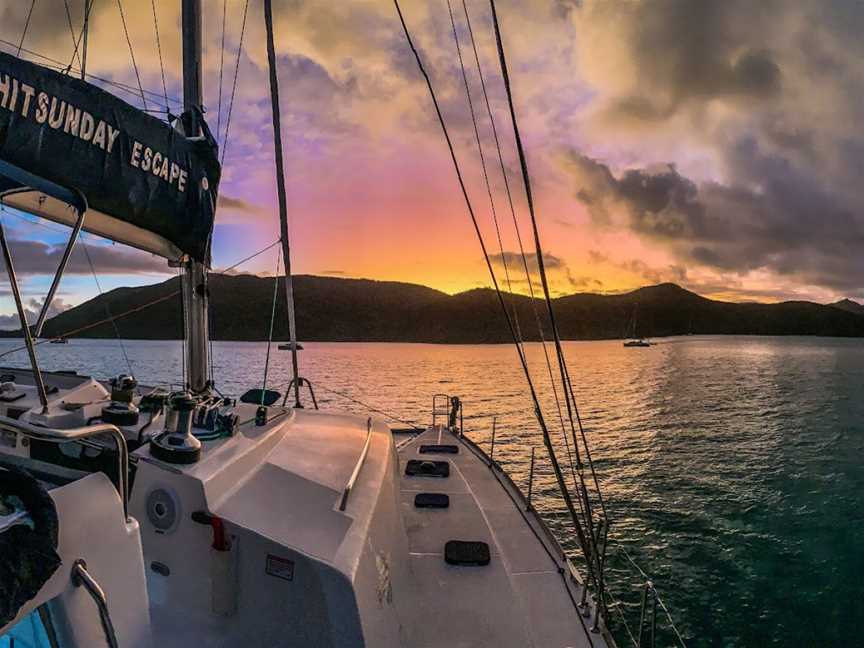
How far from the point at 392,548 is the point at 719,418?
150 ft

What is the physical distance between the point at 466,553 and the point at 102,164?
232 inches

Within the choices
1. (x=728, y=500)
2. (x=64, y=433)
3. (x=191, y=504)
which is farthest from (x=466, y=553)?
(x=728, y=500)

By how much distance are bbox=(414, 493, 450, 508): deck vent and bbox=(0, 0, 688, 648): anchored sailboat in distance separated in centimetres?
105

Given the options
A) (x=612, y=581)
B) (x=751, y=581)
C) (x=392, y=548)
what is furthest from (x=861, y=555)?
(x=392, y=548)

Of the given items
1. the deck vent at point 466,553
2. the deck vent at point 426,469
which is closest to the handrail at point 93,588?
the deck vent at point 466,553

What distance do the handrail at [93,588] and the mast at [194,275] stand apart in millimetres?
5420

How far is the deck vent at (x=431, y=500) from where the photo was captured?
29.2 ft

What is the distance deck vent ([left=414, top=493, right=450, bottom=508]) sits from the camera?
891 cm

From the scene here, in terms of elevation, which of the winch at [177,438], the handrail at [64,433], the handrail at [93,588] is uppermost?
the handrail at [64,433]

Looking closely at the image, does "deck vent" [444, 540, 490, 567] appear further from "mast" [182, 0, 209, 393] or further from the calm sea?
the calm sea

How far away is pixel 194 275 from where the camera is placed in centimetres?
784

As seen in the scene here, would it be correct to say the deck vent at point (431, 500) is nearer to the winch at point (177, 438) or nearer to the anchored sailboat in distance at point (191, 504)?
the anchored sailboat in distance at point (191, 504)

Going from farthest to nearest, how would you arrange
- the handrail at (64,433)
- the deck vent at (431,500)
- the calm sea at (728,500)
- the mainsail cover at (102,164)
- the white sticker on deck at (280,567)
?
the calm sea at (728,500) < the deck vent at (431,500) < the mainsail cover at (102,164) < the white sticker on deck at (280,567) < the handrail at (64,433)

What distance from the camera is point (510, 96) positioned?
5000 mm
